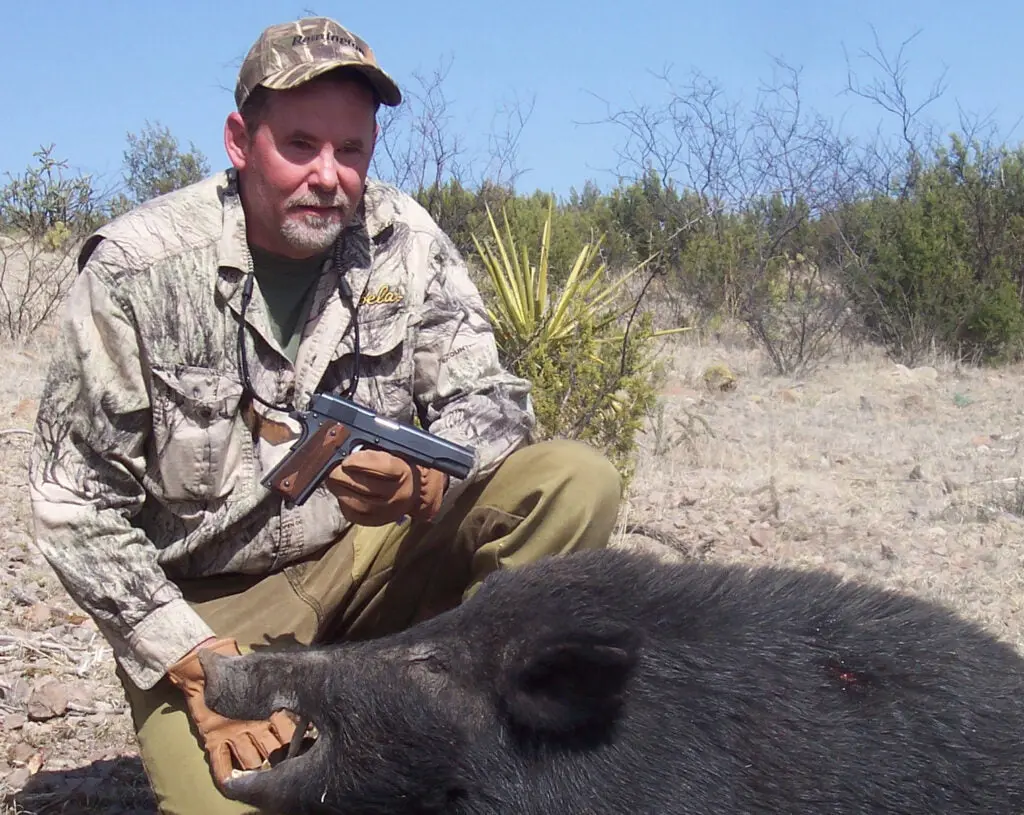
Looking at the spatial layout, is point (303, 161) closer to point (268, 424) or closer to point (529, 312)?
point (268, 424)

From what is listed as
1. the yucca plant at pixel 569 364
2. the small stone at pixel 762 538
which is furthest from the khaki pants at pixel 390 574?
the yucca plant at pixel 569 364

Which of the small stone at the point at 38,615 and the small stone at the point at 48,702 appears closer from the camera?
the small stone at the point at 48,702

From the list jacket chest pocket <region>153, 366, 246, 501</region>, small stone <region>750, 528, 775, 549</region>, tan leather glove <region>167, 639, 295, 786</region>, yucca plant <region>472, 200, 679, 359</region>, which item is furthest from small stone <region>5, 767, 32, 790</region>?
yucca plant <region>472, 200, 679, 359</region>

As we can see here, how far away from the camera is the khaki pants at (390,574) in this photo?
284 cm

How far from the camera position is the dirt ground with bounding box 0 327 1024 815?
3.61 meters

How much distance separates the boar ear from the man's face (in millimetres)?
1315

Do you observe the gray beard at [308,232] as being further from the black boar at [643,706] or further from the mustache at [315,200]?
the black boar at [643,706]

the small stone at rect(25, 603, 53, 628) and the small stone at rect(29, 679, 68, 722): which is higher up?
the small stone at rect(25, 603, 53, 628)

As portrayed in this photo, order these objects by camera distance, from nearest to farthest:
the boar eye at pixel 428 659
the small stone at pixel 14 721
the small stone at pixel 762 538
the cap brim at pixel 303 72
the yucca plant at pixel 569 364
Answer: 1. the boar eye at pixel 428 659
2. the cap brim at pixel 303 72
3. the small stone at pixel 14 721
4. the small stone at pixel 762 538
5. the yucca plant at pixel 569 364

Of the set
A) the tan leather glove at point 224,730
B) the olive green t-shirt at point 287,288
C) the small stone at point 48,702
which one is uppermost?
the olive green t-shirt at point 287,288

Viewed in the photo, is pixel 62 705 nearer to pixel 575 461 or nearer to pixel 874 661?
pixel 575 461

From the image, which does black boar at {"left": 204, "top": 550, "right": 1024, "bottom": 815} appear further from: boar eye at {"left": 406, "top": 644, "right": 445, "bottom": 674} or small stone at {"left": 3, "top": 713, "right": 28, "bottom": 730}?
small stone at {"left": 3, "top": 713, "right": 28, "bottom": 730}

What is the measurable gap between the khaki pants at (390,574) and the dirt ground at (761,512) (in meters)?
0.65

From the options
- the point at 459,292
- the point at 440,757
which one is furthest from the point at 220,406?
the point at 440,757
